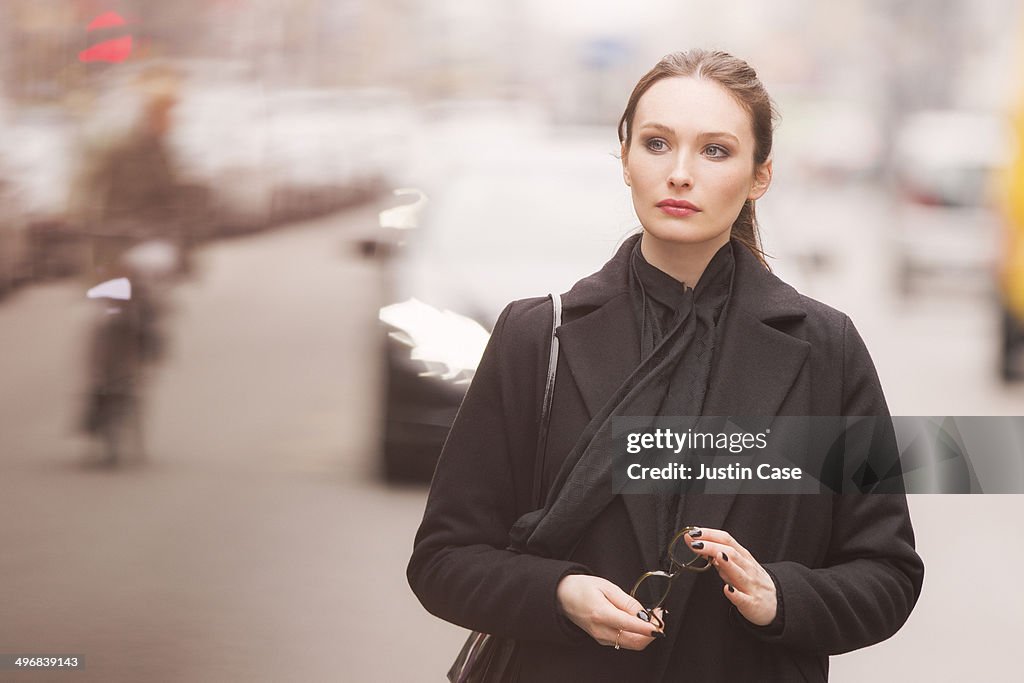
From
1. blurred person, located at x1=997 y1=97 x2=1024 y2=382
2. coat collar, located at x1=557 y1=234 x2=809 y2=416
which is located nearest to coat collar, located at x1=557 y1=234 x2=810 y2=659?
coat collar, located at x1=557 y1=234 x2=809 y2=416

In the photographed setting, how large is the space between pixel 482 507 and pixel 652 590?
0.80 ft

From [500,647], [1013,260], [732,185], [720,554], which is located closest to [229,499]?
[500,647]

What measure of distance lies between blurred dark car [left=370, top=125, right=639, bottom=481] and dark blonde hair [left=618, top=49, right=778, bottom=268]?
3237 mm

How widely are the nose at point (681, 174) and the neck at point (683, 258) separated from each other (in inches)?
3.3

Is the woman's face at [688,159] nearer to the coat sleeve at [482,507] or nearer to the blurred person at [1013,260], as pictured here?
the coat sleeve at [482,507]

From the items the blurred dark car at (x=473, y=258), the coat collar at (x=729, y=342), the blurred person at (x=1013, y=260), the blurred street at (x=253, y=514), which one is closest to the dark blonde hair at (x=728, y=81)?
the coat collar at (x=729, y=342)

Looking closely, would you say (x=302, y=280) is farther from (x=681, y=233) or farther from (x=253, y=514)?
(x=681, y=233)

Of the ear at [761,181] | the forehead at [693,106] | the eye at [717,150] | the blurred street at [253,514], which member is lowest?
the blurred street at [253,514]

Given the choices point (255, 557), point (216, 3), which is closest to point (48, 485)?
point (255, 557)

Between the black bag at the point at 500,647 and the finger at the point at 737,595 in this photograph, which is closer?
the finger at the point at 737,595

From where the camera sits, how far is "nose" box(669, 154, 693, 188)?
189cm

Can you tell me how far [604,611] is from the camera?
5.75 ft

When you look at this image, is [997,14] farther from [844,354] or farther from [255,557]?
[844,354]

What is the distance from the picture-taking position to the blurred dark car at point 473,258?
5383 millimetres
